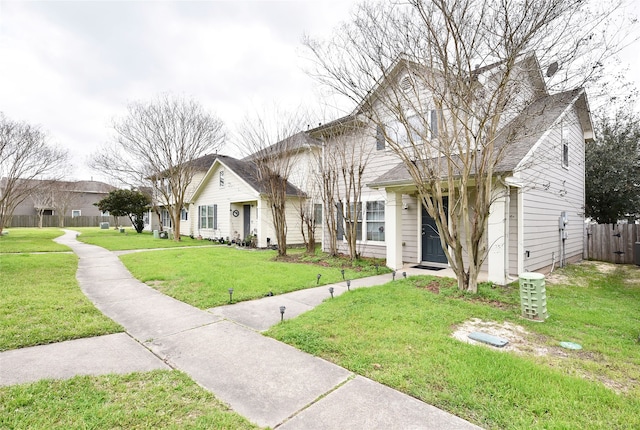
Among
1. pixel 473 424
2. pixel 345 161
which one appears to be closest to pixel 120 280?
pixel 345 161

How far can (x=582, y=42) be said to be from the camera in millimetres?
4785

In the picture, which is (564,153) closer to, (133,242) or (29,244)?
(133,242)

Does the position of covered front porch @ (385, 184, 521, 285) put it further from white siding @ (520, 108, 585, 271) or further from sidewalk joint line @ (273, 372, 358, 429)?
sidewalk joint line @ (273, 372, 358, 429)

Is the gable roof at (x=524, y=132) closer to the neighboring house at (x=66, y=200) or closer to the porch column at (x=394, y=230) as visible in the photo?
the porch column at (x=394, y=230)

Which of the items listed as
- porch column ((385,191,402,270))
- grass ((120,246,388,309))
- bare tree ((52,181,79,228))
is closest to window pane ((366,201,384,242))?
grass ((120,246,388,309))

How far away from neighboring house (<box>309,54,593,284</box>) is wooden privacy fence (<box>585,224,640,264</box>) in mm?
665

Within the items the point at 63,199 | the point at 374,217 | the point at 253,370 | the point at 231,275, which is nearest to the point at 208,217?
the point at 374,217

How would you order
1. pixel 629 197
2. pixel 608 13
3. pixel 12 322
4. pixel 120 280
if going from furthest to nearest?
1. pixel 629 197
2. pixel 120 280
3. pixel 608 13
4. pixel 12 322

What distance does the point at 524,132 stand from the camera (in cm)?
587

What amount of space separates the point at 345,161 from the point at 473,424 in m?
8.36

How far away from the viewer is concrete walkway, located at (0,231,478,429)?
2.29 metres

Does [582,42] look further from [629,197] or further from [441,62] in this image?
[629,197]

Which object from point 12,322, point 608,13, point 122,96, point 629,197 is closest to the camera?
point 12,322

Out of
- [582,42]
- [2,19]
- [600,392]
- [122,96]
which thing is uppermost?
[122,96]
